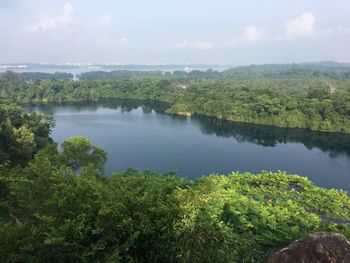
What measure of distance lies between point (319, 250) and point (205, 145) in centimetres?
4089

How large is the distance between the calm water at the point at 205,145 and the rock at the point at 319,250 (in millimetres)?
26809

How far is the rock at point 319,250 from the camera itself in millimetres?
7973

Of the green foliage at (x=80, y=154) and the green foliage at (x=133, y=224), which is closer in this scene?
the green foliage at (x=133, y=224)

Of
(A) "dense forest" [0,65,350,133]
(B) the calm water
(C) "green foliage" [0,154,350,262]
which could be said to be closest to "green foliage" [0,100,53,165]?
(B) the calm water

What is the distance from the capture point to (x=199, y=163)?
131 ft

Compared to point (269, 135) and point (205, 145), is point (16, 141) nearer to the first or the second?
point (205, 145)

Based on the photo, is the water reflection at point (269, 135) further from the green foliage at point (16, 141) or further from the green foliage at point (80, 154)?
the green foliage at point (16, 141)

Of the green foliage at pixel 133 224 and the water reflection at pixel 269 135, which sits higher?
the green foliage at pixel 133 224

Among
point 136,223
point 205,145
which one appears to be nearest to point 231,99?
point 205,145

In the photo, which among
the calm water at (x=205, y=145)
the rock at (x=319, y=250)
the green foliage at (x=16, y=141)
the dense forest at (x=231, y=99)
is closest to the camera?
the rock at (x=319, y=250)

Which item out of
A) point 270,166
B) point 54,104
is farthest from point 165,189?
point 54,104

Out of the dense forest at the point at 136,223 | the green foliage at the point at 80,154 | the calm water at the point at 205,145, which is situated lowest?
the calm water at the point at 205,145

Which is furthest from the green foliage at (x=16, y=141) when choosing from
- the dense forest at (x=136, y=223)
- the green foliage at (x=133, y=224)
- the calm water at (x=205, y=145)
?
the green foliage at (x=133, y=224)

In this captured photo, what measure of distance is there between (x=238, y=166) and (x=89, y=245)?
31.9 metres
